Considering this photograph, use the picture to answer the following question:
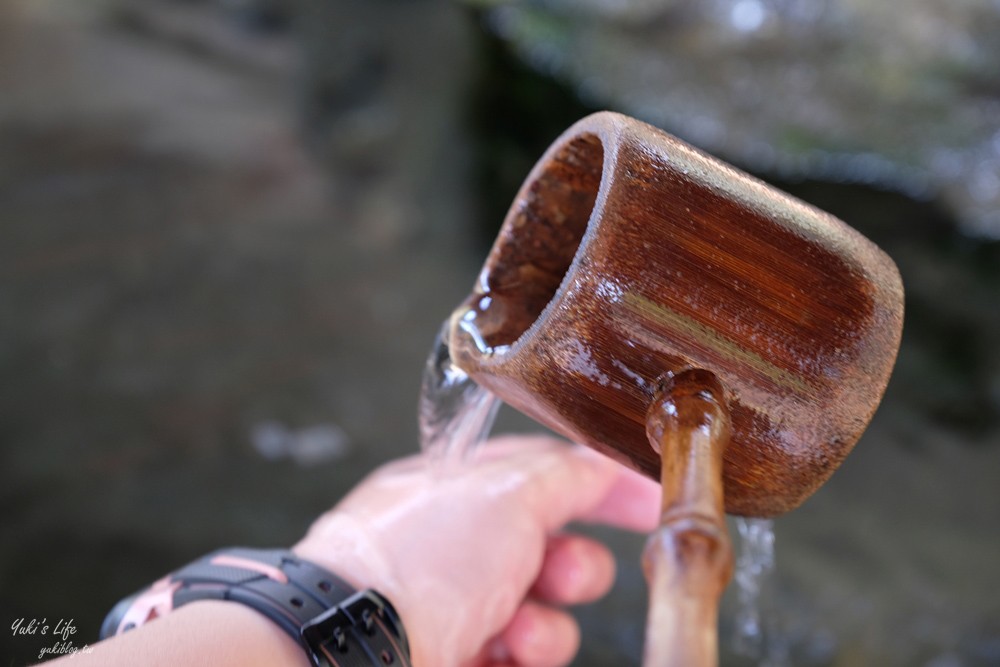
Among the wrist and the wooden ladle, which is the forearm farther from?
the wooden ladle

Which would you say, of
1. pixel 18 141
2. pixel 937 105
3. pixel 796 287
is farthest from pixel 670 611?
pixel 937 105

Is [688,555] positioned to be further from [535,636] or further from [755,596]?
[755,596]

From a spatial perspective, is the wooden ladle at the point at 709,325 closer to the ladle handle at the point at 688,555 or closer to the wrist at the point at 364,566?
the ladle handle at the point at 688,555

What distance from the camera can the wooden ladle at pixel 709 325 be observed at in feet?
2.87

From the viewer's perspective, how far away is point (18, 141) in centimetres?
344

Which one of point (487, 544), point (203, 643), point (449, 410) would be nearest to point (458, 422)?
point (449, 410)

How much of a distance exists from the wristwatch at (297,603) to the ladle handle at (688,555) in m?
0.54

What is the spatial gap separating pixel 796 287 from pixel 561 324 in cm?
24

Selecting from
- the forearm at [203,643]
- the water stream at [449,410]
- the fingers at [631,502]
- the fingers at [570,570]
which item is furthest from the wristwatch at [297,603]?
the fingers at [631,502]

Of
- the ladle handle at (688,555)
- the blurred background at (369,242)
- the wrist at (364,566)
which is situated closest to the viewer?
the ladle handle at (688,555)

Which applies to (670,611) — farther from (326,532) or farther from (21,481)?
(21,481)

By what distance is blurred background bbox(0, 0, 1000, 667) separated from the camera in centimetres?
221

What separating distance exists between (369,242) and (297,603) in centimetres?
229

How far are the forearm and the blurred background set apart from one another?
72cm
